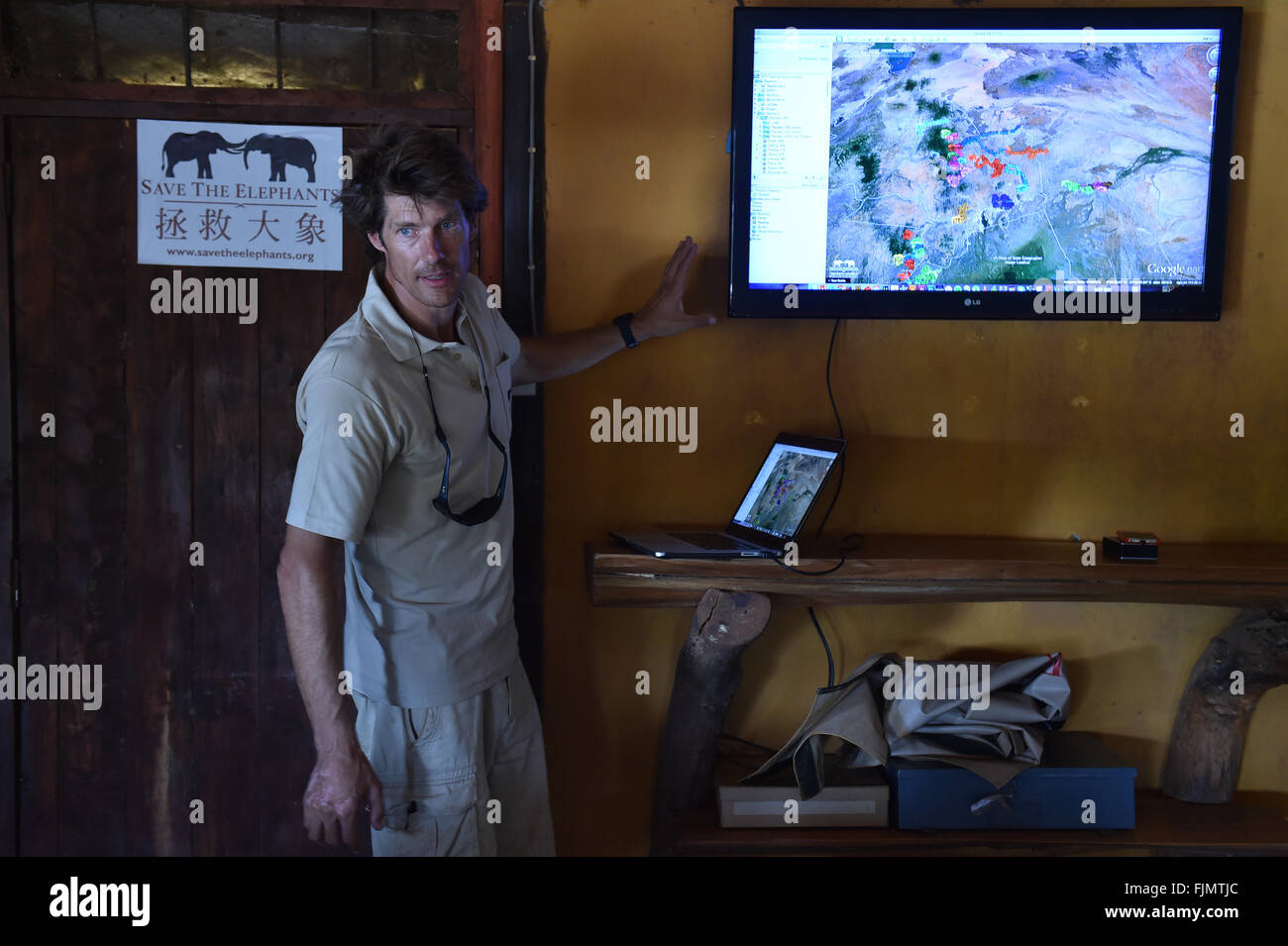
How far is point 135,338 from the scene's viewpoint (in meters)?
2.37

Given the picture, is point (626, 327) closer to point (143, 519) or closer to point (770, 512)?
point (770, 512)

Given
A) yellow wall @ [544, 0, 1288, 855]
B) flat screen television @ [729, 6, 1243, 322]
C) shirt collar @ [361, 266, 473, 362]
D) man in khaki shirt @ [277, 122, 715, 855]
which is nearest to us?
man in khaki shirt @ [277, 122, 715, 855]

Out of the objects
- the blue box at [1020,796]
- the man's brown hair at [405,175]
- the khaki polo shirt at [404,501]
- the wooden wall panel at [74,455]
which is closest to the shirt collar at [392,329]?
the khaki polo shirt at [404,501]

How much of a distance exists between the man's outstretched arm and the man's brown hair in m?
0.39

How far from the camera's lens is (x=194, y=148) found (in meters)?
2.32

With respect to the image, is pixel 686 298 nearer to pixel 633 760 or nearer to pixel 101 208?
pixel 633 760

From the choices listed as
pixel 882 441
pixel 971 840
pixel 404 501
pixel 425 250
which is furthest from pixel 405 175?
pixel 971 840

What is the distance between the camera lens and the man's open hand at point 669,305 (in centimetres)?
233

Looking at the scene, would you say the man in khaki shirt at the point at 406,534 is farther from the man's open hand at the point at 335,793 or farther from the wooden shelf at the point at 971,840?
the wooden shelf at the point at 971,840

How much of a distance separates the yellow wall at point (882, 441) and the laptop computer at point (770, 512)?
0.14 metres

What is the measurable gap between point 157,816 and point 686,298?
1.86 metres

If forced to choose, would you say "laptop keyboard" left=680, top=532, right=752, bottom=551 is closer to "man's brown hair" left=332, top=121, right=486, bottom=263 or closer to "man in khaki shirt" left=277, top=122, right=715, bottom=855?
"man in khaki shirt" left=277, top=122, right=715, bottom=855

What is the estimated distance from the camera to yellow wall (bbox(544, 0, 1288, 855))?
2.41 meters

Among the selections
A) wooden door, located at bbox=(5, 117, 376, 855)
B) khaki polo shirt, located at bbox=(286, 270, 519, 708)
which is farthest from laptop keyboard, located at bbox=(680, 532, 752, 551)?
wooden door, located at bbox=(5, 117, 376, 855)
